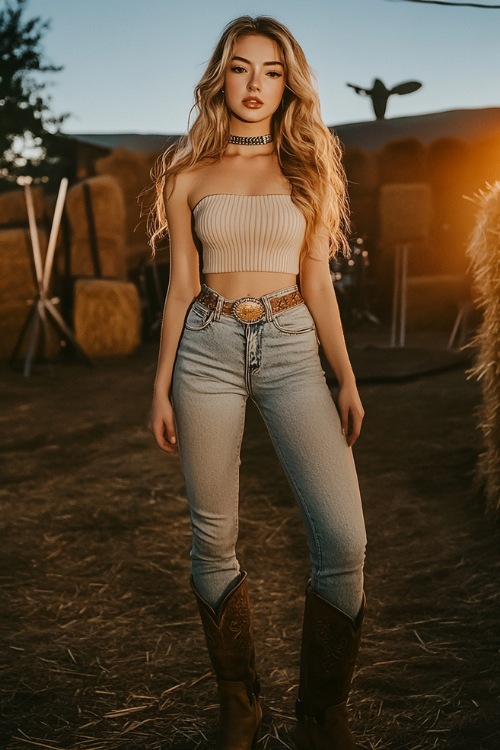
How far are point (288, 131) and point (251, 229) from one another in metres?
0.27

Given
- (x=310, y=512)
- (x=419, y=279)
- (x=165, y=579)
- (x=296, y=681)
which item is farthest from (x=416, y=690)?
(x=419, y=279)

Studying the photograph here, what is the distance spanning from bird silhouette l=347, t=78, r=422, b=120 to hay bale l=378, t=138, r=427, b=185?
509 millimetres

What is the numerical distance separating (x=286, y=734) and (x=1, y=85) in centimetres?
1970

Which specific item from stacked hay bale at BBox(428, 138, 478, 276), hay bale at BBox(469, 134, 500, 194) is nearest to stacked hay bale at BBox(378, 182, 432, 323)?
stacked hay bale at BBox(428, 138, 478, 276)

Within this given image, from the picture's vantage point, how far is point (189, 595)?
10.9 ft

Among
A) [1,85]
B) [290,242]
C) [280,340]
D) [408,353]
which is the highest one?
[1,85]

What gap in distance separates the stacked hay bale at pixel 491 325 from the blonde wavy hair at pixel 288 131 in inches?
79.2

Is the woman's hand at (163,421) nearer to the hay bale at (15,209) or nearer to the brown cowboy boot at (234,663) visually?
the brown cowboy boot at (234,663)

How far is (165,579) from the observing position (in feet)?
11.3

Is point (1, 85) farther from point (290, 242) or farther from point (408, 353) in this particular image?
point (290, 242)

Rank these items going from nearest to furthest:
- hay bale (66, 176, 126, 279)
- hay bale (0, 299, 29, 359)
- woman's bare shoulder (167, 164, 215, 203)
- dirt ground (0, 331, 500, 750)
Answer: woman's bare shoulder (167, 164, 215, 203)
dirt ground (0, 331, 500, 750)
hay bale (0, 299, 29, 359)
hay bale (66, 176, 126, 279)

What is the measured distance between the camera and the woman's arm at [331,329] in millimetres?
1993

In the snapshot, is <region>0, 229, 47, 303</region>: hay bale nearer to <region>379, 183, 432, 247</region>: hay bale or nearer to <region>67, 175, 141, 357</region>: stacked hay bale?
<region>67, 175, 141, 357</region>: stacked hay bale

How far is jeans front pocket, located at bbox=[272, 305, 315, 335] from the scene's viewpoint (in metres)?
1.92
